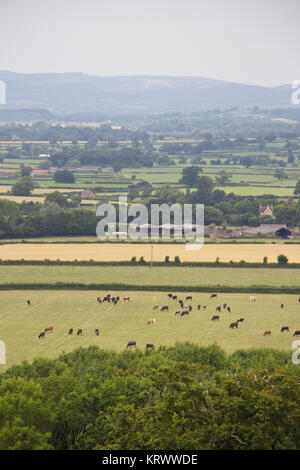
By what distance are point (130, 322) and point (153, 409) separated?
1009 inches

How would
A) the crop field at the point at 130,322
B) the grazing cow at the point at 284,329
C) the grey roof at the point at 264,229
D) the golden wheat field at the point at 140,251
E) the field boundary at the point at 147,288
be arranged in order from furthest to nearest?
1. the grey roof at the point at 264,229
2. the golden wheat field at the point at 140,251
3. the field boundary at the point at 147,288
4. the grazing cow at the point at 284,329
5. the crop field at the point at 130,322

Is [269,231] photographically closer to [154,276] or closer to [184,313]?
[154,276]

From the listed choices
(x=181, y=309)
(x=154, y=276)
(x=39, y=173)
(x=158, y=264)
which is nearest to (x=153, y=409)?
(x=181, y=309)

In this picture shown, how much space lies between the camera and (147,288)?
65.2 metres

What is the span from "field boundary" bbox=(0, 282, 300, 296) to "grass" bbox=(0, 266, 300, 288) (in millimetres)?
878

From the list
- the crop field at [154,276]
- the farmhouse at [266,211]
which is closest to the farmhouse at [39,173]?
the farmhouse at [266,211]

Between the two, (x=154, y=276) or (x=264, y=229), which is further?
(x=264, y=229)

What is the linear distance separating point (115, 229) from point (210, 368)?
6158 centimetres

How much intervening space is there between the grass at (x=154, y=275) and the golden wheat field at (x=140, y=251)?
493 cm

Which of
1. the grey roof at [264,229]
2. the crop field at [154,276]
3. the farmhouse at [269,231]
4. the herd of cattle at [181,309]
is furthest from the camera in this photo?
the grey roof at [264,229]

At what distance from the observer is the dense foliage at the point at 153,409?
27422mm

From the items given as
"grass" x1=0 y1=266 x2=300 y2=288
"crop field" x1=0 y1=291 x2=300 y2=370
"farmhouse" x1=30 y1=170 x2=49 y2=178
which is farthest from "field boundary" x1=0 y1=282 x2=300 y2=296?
"farmhouse" x1=30 y1=170 x2=49 y2=178

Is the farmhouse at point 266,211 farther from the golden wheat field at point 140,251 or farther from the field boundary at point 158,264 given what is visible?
the field boundary at point 158,264
